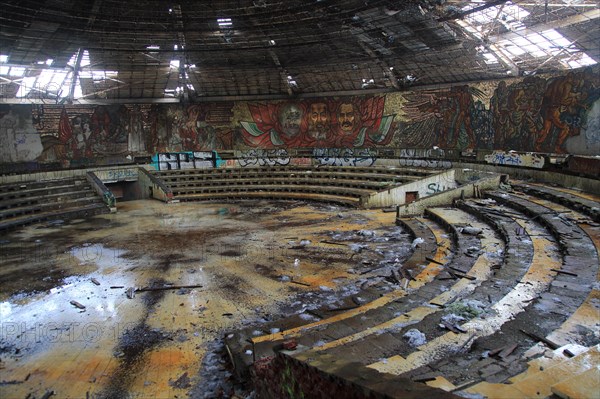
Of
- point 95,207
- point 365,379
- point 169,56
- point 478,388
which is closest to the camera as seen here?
point 365,379

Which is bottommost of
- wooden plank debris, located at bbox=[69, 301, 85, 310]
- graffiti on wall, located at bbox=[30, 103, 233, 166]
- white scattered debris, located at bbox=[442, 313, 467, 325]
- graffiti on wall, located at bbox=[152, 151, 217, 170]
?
wooden plank debris, located at bbox=[69, 301, 85, 310]

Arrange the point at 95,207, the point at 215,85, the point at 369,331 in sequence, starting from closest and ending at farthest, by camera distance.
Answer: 1. the point at 369,331
2. the point at 95,207
3. the point at 215,85

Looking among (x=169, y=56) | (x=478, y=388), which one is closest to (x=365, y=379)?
(x=478, y=388)

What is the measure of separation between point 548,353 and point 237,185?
2246 cm

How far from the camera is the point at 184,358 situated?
6.96m

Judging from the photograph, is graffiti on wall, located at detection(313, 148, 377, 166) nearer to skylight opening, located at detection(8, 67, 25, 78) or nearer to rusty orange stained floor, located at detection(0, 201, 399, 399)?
rusty orange stained floor, located at detection(0, 201, 399, 399)

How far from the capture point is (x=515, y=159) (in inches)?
779

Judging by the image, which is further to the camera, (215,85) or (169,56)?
(215,85)

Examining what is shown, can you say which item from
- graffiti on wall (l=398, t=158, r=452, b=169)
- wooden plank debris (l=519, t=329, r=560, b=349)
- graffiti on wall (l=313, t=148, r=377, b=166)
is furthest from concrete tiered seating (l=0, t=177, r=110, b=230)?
wooden plank debris (l=519, t=329, r=560, b=349)

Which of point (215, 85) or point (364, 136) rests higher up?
point (215, 85)

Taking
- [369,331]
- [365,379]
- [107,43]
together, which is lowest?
[369,331]

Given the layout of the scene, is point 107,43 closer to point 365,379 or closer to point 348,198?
point 348,198

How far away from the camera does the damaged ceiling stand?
17.1 m

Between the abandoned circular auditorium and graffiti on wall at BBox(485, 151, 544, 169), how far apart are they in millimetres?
118
